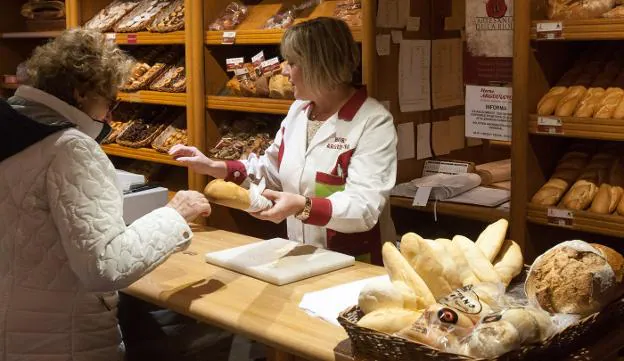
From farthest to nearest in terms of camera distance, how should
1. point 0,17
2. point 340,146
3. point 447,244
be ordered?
point 0,17
point 340,146
point 447,244

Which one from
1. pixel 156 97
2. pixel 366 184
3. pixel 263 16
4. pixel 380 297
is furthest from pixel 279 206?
pixel 156 97

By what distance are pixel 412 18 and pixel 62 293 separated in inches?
76.9

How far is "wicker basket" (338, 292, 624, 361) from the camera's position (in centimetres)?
134

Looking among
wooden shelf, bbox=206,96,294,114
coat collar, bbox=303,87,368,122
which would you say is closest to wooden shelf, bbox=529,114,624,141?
coat collar, bbox=303,87,368,122

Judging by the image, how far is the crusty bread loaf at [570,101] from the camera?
272 centimetres

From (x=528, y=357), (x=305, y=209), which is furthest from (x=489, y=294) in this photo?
(x=305, y=209)

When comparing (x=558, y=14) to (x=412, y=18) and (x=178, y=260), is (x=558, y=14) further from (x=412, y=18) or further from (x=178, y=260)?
(x=178, y=260)

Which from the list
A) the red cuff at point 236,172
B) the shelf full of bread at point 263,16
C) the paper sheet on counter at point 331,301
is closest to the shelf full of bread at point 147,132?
the shelf full of bread at point 263,16

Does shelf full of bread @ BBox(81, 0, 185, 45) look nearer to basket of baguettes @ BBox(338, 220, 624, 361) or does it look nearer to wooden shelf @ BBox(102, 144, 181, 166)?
wooden shelf @ BBox(102, 144, 181, 166)

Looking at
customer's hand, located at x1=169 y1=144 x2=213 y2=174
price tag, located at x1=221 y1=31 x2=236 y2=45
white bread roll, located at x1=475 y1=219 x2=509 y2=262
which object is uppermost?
price tag, located at x1=221 y1=31 x2=236 y2=45

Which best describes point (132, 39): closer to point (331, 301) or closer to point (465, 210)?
point (465, 210)

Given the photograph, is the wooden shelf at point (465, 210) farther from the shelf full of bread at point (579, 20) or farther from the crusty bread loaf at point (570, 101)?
the shelf full of bread at point (579, 20)

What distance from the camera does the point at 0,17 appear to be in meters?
5.21

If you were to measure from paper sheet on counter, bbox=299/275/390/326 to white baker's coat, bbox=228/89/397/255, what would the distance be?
37cm
